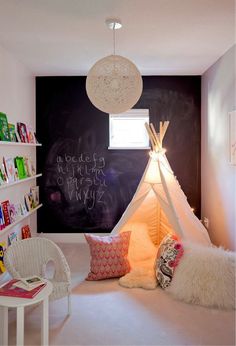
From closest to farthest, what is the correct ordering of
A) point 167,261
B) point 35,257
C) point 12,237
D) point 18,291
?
point 18,291 → point 35,257 → point 167,261 → point 12,237

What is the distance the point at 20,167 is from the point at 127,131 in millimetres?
1601

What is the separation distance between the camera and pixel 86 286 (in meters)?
3.06

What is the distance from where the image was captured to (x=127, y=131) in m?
4.55

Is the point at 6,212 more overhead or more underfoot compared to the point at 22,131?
more underfoot

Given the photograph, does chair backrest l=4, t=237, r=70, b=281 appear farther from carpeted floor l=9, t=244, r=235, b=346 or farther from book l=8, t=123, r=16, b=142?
book l=8, t=123, r=16, b=142

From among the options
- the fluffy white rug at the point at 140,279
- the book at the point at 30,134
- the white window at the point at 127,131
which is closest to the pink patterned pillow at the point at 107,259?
the fluffy white rug at the point at 140,279

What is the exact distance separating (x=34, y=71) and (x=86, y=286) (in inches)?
108

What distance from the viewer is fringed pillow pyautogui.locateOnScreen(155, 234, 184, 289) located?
293 centimetres

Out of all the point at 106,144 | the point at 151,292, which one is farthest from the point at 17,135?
the point at 151,292

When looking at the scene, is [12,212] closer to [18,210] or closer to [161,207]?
[18,210]

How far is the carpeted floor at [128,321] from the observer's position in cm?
222

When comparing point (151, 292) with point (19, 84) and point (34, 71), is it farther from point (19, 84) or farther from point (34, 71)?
point (34, 71)

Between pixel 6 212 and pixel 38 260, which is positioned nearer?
pixel 38 260

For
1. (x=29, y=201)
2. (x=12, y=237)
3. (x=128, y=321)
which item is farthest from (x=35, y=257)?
(x=29, y=201)
